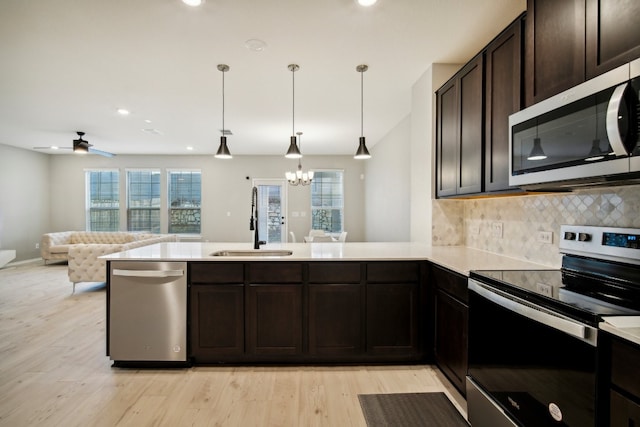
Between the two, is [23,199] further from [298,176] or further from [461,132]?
[461,132]

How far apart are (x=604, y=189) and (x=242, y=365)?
265 cm

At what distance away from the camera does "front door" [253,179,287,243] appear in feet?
27.2

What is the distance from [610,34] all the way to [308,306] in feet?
7.33

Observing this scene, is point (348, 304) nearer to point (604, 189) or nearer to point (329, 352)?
point (329, 352)

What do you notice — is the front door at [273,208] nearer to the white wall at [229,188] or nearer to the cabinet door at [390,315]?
the white wall at [229,188]

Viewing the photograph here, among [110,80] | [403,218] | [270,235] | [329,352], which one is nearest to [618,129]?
[329,352]

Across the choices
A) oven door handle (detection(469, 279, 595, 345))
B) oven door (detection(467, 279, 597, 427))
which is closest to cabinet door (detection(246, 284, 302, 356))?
oven door (detection(467, 279, 597, 427))

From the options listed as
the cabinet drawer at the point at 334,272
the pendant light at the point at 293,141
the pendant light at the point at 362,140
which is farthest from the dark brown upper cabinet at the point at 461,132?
the pendant light at the point at 293,141

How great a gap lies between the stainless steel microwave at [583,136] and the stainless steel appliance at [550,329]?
0.39 meters

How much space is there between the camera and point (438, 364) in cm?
230

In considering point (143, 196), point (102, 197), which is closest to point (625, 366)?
point (143, 196)

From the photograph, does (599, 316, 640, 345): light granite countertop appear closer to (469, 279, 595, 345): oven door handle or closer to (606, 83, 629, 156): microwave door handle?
(469, 279, 595, 345): oven door handle

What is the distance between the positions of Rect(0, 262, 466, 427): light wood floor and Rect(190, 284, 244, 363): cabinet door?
0.78 ft

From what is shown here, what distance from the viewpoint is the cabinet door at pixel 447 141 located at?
8.36 feet
